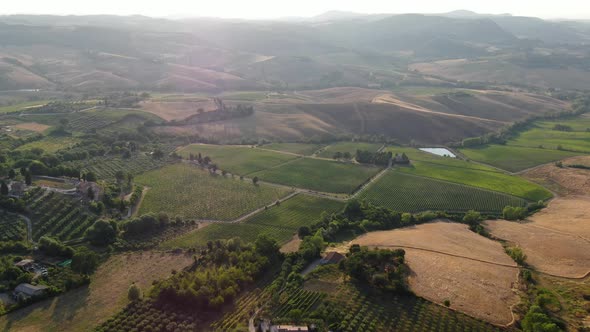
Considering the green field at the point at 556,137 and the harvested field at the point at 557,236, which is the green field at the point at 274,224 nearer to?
the harvested field at the point at 557,236

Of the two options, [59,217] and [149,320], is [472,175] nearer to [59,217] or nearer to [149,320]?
[149,320]

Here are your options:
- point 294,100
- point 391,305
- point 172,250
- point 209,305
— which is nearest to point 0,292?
point 172,250

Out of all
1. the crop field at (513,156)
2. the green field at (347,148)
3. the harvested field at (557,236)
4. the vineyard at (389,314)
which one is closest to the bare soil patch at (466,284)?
the vineyard at (389,314)

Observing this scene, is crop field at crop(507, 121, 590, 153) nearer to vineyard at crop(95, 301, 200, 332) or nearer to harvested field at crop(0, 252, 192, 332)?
harvested field at crop(0, 252, 192, 332)

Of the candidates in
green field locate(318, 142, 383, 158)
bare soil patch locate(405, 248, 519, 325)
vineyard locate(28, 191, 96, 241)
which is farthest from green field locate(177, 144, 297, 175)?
bare soil patch locate(405, 248, 519, 325)

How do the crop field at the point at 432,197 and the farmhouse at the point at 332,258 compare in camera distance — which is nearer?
the farmhouse at the point at 332,258

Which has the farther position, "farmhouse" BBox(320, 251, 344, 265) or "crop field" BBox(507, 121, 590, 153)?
"crop field" BBox(507, 121, 590, 153)
